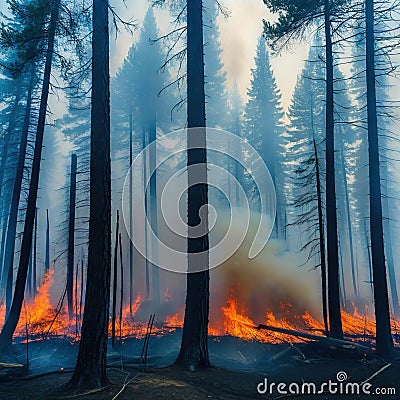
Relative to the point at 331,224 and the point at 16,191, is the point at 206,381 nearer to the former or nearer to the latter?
the point at 331,224

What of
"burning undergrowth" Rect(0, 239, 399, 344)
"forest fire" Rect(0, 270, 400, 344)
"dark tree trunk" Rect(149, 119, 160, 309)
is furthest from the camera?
"dark tree trunk" Rect(149, 119, 160, 309)

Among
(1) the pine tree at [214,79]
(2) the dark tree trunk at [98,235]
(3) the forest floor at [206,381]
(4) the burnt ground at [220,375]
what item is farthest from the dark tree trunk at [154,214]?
(2) the dark tree trunk at [98,235]

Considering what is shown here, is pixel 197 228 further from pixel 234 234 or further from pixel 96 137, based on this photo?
pixel 234 234

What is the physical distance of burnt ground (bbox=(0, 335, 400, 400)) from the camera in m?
5.48

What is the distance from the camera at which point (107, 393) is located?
17.5ft

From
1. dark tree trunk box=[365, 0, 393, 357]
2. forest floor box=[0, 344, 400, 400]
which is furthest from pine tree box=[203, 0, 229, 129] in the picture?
forest floor box=[0, 344, 400, 400]

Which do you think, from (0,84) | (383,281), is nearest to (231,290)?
(383,281)

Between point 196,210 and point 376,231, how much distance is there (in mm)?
6920

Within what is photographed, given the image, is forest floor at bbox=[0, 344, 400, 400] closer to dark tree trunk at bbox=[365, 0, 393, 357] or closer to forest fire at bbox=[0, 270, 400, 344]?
dark tree trunk at bbox=[365, 0, 393, 357]

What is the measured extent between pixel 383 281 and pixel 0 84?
23.9 meters

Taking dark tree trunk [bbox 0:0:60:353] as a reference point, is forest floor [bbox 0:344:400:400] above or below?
below

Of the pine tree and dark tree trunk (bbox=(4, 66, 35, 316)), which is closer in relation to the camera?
dark tree trunk (bbox=(4, 66, 35, 316))

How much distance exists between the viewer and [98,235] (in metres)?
6.24

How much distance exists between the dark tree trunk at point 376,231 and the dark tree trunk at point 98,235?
9.04m
